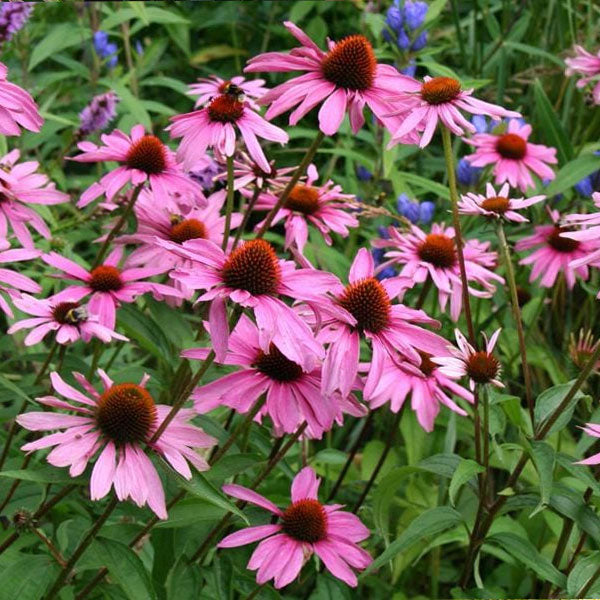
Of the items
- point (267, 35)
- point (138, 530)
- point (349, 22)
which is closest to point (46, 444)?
point (138, 530)

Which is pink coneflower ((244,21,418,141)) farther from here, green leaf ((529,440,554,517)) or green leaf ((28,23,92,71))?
green leaf ((28,23,92,71))

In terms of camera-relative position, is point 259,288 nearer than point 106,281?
Yes

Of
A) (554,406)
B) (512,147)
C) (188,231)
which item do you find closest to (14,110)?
(188,231)

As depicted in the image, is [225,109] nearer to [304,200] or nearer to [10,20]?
[304,200]

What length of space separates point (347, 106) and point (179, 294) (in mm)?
268

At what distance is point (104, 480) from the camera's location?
3.17 feet

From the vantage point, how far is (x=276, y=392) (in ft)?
3.50

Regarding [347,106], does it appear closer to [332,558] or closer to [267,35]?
[332,558]

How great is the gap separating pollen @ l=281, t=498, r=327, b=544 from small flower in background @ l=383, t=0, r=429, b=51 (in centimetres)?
113

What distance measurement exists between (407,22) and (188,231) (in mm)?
945

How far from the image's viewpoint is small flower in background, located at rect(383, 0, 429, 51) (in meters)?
2.03

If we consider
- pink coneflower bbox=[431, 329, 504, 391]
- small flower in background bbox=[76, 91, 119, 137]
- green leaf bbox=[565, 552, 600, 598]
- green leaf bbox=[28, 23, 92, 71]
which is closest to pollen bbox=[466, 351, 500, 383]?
pink coneflower bbox=[431, 329, 504, 391]

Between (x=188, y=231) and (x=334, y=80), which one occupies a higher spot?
(x=334, y=80)

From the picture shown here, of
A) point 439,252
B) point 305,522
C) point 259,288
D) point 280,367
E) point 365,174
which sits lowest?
point 365,174
